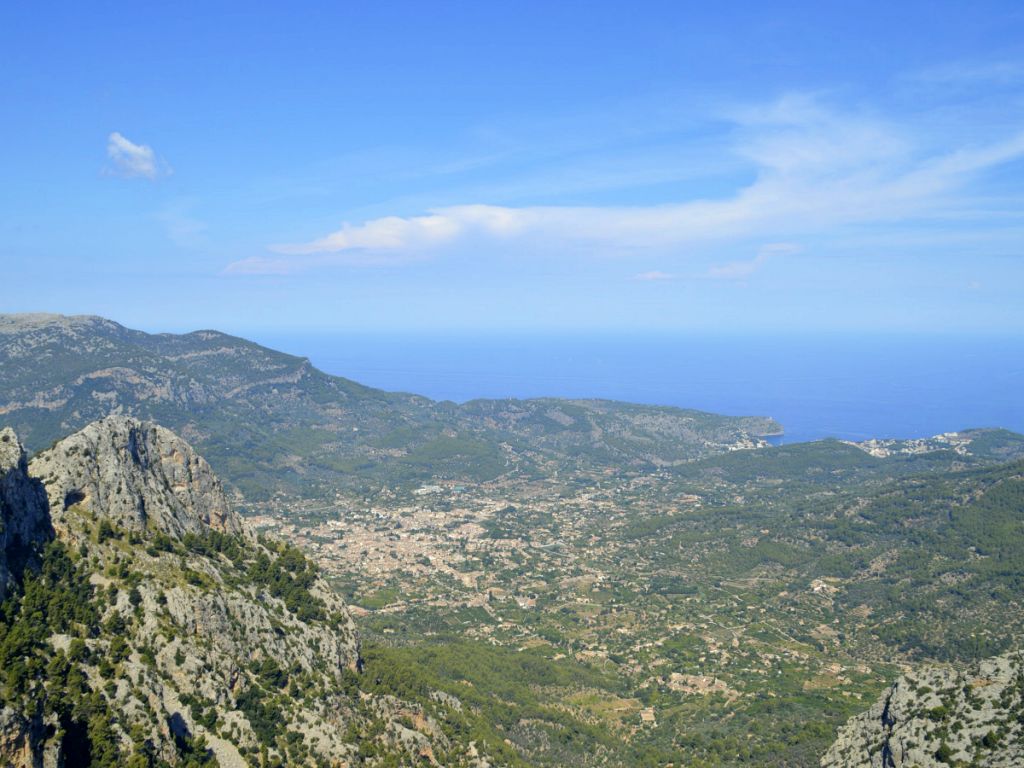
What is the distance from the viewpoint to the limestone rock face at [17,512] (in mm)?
37875

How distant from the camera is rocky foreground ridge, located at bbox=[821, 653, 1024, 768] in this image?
1703 inches

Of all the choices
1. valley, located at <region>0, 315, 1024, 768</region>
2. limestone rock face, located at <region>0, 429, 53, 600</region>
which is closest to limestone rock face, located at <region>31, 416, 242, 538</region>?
valley, located at <region>0, 315, 1024, 768</region>

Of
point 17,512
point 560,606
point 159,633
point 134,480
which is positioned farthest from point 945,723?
point 560,606

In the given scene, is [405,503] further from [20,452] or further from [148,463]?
[20,452]

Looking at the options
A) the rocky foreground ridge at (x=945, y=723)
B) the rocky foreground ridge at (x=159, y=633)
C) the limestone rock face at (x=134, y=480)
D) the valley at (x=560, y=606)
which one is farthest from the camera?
the limestone rock face at (x=134, y=480)

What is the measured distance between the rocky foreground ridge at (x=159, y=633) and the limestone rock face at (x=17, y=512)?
0.35 ft

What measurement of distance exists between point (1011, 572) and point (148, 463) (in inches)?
4109

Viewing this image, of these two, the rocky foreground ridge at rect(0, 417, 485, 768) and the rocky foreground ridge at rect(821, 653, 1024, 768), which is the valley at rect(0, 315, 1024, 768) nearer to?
the rocky foreground ridge at rect(0, 417, 485, 768)

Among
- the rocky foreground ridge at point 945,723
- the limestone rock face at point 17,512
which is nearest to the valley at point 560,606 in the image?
the limestone rock face at point 17,512

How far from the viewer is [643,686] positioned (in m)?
87.8

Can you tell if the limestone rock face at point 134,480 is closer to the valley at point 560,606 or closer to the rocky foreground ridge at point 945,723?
the valley at point 560,606

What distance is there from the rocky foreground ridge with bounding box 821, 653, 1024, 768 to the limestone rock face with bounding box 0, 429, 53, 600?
48.8 metres

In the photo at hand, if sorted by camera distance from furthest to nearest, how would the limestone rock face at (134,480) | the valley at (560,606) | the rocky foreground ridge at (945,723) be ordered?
the limestone rock face at (134,480)
the valley at (560,606)
the rocky foreground ridge at (945,723)

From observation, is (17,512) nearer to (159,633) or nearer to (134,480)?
(159,633)
